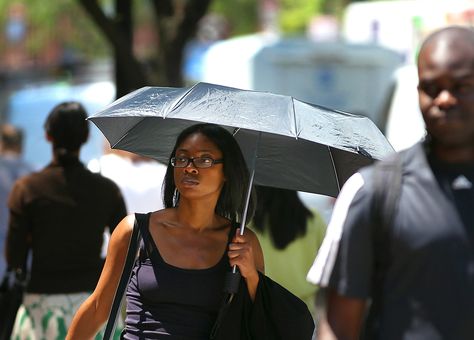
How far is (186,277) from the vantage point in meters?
4.21

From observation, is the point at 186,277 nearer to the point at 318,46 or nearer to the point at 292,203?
the point at 292,203

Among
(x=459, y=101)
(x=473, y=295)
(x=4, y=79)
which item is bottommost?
(x=4, y=79)

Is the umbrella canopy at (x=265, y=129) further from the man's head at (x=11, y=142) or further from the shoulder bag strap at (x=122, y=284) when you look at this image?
the man's head at (x=11, y=142)

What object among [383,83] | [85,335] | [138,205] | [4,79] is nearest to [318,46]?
[383,83]

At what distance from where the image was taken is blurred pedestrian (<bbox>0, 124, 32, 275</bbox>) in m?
7.83

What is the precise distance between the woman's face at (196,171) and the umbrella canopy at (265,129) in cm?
13

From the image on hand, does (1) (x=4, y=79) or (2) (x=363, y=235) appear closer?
(2) (x=363, y=235)

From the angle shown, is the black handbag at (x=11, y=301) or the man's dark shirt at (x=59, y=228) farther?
the black handbag at (x=11, y=301)

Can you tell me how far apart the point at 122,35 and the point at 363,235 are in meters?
8.04

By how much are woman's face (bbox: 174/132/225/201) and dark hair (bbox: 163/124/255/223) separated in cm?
3

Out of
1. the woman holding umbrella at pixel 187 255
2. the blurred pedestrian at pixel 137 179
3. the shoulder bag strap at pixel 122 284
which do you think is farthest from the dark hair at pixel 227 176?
the blurred pedestrian at pixel 137 179

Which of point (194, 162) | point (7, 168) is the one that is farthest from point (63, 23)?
point (194, 162)

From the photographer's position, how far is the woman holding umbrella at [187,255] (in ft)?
13.8

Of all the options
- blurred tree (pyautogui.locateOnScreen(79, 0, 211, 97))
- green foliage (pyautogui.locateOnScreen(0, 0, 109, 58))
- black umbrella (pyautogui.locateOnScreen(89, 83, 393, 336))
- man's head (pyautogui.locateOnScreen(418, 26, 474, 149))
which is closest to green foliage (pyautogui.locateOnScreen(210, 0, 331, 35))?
green foliage (pyautogui.locateOnScreen(0, 0, 109, 58))
